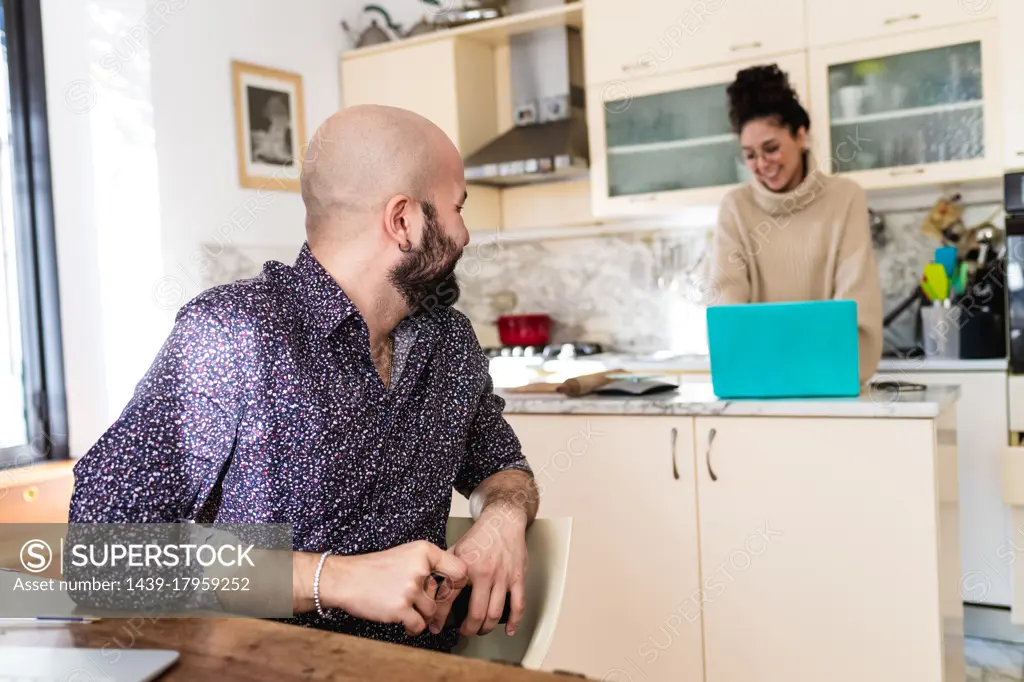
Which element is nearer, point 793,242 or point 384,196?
point 384,196

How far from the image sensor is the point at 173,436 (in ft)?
3.61

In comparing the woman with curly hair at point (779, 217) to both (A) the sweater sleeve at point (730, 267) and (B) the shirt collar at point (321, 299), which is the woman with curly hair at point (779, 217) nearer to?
(A) the sweater sleeve at point (730, 267)

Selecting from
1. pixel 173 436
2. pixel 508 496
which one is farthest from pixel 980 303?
pixel 173 436

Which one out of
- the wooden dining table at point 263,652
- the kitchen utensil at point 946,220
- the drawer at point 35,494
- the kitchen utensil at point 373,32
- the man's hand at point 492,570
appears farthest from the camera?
the kitchen utensil at point 373,32

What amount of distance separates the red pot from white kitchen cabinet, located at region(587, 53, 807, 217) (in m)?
0.57

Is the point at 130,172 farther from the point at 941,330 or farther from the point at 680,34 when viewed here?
the point at 941,330

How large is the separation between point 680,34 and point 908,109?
35.8 inches

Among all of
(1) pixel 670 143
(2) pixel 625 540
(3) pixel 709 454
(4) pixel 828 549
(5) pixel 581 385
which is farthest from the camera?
(1) pixel 670 143

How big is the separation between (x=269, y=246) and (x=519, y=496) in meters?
2.78

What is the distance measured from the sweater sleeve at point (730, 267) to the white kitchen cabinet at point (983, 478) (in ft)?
2.47

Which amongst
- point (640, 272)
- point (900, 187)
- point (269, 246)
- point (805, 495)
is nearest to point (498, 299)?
point (640, 272)

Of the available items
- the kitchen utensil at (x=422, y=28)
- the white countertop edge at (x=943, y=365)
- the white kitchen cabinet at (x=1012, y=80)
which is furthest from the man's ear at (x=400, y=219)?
the kitchen utensil at (x=422, y=28)

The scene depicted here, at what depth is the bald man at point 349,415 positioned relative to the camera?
1073 mm

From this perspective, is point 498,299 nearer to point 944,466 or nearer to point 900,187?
point 900,187
